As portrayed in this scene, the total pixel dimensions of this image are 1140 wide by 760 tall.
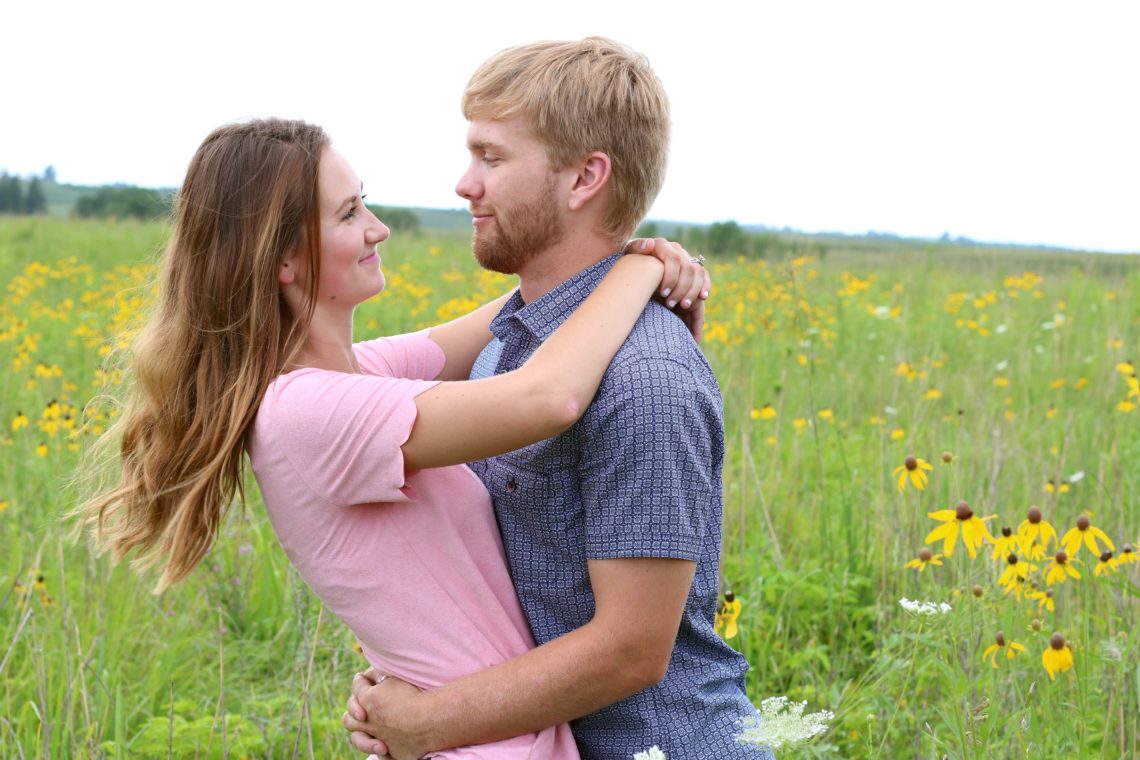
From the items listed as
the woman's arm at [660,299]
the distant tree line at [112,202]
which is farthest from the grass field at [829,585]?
the distant tree line at [112,202]

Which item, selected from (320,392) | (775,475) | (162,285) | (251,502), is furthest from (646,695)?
(251,502)

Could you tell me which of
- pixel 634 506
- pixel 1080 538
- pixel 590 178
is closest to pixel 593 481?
pixel 634 506

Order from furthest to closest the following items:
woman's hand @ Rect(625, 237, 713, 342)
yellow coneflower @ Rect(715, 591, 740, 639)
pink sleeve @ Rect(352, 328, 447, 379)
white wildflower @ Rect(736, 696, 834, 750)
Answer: yellow coneflower @ Rect(715, 591, 740, 639) < pink sleeve @ Rect(352, 328, 447, 379) < woman's hand @ Rect(625, 237, 713, 342) < white wildflower @ Rect(736, 696, 834, 750)

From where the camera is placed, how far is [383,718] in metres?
1.74

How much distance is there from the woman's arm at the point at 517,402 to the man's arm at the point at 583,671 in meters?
0.23

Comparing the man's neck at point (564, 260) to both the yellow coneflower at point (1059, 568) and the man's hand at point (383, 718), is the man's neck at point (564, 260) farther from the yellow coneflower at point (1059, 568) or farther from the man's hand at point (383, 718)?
the yellow coneflower at point (1059, 568)

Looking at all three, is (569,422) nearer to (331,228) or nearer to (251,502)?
(331,228)

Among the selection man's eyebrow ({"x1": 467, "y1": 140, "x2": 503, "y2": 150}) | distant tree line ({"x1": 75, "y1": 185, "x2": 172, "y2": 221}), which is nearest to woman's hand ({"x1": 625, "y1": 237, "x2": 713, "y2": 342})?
man's eyebrow ({"x1": 467, "y1": 140, "x2": 503, "y2": 150})

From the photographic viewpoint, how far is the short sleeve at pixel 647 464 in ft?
5.15

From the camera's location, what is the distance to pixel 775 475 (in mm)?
3904

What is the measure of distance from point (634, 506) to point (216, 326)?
0.73 m

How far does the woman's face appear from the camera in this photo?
5.84ft

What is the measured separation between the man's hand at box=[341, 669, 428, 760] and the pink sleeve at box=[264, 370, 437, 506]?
319 millimetres

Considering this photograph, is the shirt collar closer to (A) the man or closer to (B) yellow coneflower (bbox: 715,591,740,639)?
(A) the man
